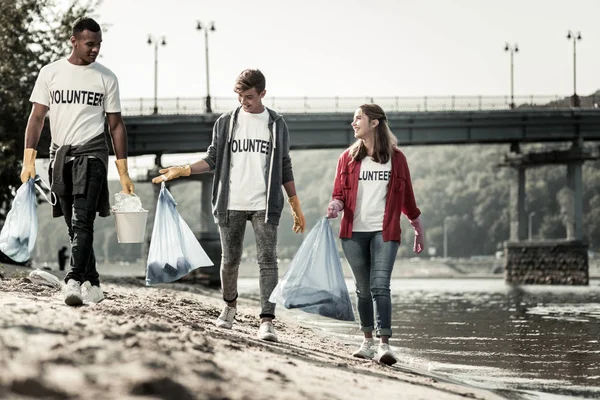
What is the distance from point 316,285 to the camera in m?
8.16

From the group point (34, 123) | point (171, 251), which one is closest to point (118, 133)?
point (34, 123)

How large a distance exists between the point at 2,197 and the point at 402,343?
19722 millimetres

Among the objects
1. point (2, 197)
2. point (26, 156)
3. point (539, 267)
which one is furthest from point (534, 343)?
point (539, 267)

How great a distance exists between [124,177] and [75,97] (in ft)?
2.40

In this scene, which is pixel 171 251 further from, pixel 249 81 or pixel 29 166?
pixel 249 81

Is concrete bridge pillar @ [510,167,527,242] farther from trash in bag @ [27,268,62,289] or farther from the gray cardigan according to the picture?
the gray cardigan

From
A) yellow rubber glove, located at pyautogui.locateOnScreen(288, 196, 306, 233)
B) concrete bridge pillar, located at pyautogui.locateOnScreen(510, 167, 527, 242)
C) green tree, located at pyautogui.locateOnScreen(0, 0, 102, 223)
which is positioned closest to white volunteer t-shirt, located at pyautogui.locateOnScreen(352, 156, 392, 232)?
yellow rubber glove, located at pyautogui.locateOnScreen(288, 196, 306, 233)

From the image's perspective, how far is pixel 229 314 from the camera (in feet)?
29.0

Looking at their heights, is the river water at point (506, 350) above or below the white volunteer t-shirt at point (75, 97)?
below

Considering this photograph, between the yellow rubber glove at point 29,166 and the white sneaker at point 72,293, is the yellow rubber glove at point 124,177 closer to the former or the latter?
the yellow rubber glove at point 29,166

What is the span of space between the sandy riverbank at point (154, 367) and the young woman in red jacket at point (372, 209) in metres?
0.99

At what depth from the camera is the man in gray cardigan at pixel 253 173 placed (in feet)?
27.5

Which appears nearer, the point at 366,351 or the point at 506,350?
the point at 366,351


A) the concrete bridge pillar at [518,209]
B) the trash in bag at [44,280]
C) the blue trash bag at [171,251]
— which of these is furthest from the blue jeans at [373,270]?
the concrete bridge pillar at [518,209]
